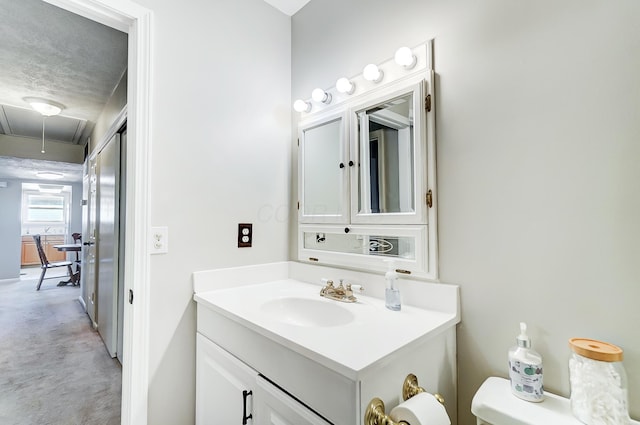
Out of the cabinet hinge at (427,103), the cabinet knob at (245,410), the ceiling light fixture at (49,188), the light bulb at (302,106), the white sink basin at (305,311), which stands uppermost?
the ceiling light fixture at (49,188)

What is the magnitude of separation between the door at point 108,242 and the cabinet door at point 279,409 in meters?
2.09

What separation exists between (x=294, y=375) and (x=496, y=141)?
990 mm

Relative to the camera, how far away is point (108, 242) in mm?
2627

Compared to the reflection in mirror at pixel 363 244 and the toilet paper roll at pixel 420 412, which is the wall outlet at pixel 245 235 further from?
the toilet paper roll at pixel 420 412

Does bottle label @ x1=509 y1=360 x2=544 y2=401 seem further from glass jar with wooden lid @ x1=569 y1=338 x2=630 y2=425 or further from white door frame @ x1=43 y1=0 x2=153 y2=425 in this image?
white door frame @ x1=43 y1=0 x2=153 y2=425

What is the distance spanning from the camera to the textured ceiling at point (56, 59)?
1.74 m

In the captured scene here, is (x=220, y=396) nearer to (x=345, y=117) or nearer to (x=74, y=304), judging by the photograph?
(x=345, y=117)

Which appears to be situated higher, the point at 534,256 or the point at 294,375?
the point at 534,256

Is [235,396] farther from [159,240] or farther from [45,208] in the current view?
[45,208]

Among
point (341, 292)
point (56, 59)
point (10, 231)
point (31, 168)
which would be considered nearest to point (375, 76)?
point (341, 292)

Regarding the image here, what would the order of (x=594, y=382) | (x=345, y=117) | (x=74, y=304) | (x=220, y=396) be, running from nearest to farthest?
(x=594, y=382) → (x=220, y=396) → (x=345, y=117) → (x=74, y=304)

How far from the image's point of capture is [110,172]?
2.62 m

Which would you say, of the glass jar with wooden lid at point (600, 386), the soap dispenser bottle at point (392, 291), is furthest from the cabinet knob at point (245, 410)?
the glass jar with wooden lid at point (600, 386)

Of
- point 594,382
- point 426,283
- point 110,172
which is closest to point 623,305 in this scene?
point 594,382
